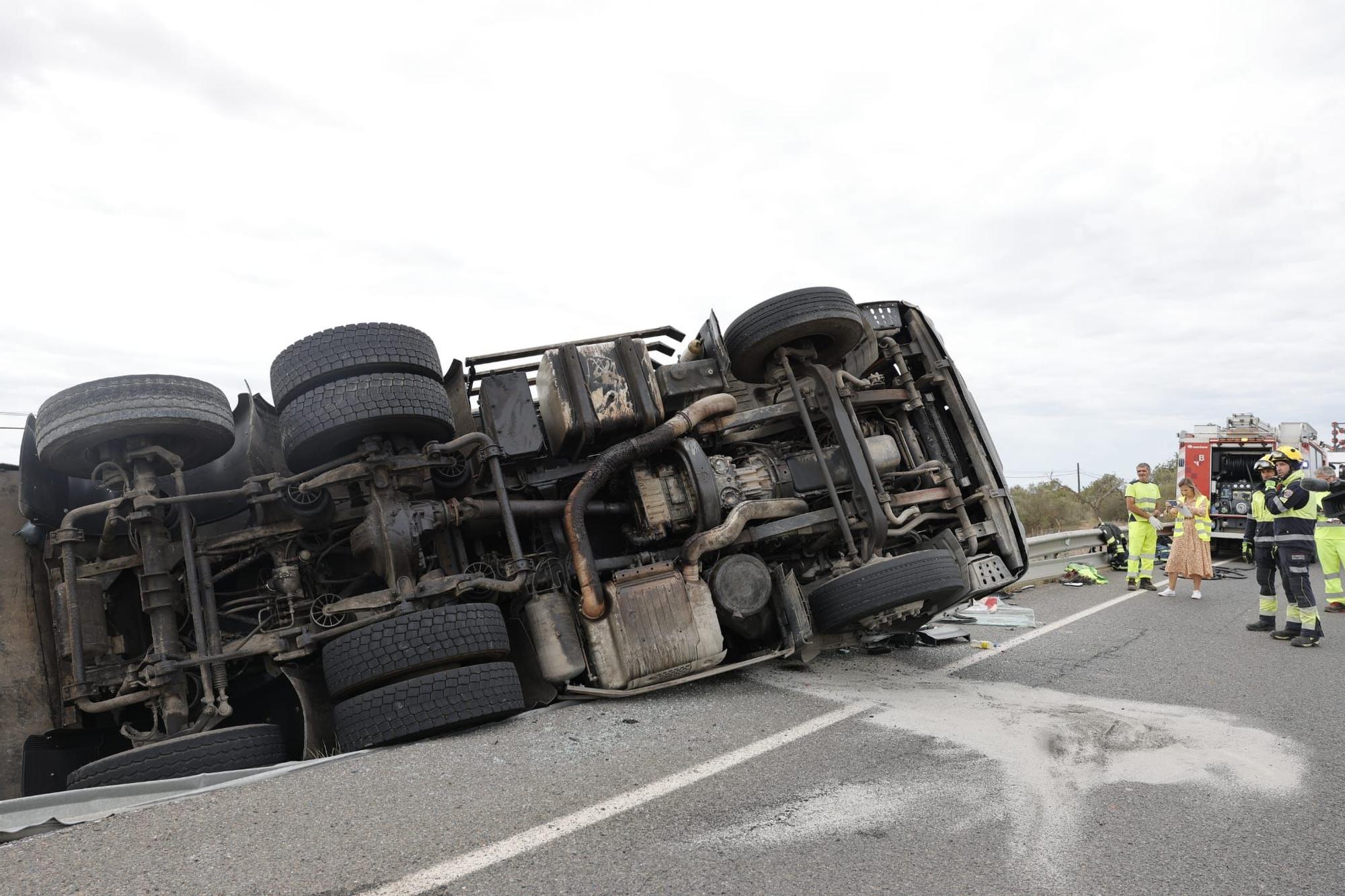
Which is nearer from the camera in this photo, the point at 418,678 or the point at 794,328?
the point at 418,678

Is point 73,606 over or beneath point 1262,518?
over

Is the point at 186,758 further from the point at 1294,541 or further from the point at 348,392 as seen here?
the point at 1294,541

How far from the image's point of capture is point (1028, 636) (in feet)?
20.7

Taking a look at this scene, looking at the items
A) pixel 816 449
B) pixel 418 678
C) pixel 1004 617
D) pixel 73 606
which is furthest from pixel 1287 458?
pixel 73 606

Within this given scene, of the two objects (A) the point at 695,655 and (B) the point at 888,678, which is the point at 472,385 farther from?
(B) the point at 888,678

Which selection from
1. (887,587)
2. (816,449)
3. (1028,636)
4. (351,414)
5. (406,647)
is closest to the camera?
(406,647)

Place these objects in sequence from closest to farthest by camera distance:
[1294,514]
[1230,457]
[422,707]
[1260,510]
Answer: [422,707] → [1294,514] → [1260,510] → [1230,457]

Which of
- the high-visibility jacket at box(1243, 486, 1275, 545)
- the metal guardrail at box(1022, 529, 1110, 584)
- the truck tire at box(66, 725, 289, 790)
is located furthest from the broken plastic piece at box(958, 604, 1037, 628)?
the truck tire at box(66, 725, 289, 790)

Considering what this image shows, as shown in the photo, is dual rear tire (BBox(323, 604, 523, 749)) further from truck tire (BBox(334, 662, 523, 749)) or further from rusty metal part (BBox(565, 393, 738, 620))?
rusty metal part (BBox(565, 393, 738, 620))

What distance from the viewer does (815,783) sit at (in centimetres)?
299

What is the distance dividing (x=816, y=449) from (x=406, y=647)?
263cm

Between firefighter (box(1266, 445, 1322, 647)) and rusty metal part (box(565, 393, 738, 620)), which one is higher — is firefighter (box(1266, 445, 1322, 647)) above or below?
below

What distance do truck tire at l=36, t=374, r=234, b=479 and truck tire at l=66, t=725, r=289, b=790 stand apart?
1.43 metres

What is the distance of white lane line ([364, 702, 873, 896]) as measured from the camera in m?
2.23
